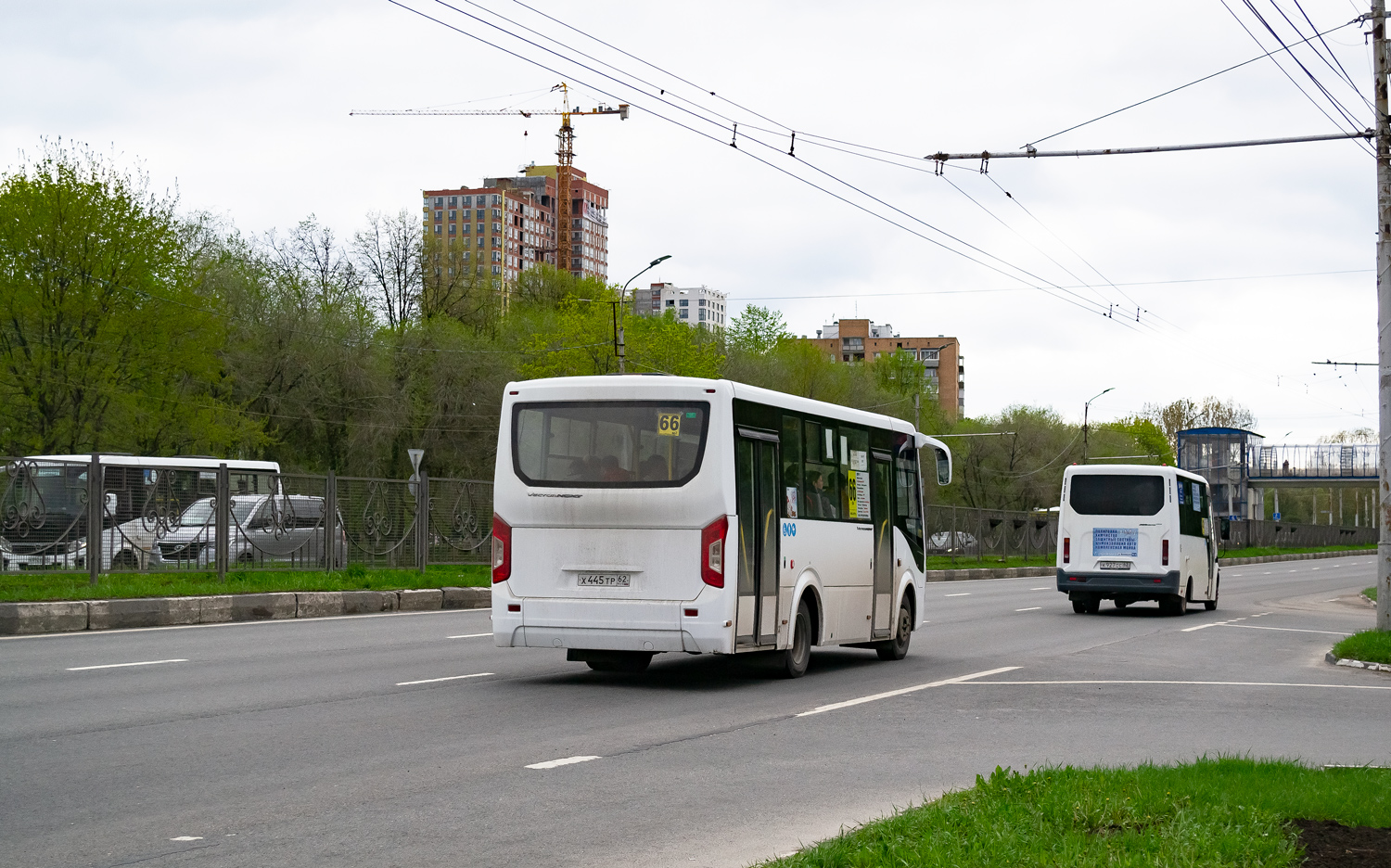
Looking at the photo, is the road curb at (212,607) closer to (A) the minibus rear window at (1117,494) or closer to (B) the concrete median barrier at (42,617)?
(B) the concrete median barrier at (42,617)

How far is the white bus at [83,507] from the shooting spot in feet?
65.0

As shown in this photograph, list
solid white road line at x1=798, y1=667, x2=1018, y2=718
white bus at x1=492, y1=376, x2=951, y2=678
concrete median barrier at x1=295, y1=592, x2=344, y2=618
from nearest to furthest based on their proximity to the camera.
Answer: solid white road line at x1=798, y1=667, x2=1018, y2=718 < white bus at x1=492, y1=376, x2=951, y2=678 < concrete median barrier at x1=295, y1=592, x2=344, y2=618

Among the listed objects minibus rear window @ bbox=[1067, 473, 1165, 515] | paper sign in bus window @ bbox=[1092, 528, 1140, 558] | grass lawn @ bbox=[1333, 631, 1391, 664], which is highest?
minibus rear window @ bbox=[1067, 473, 1165, 515]

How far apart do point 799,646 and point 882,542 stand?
2.32 m

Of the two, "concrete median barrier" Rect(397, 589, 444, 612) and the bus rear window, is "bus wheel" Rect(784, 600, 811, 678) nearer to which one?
the bus rear window

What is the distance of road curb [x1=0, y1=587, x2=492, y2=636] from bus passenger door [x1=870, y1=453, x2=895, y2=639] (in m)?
9.33

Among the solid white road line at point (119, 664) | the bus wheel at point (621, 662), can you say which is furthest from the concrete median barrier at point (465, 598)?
the bus wheel at point (621, 662)

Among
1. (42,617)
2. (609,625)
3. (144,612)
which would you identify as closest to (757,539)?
(609,625)

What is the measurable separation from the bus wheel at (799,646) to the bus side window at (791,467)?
0.95 m

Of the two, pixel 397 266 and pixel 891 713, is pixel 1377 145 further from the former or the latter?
pixel 397 266

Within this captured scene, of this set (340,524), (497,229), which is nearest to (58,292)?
(340,524)

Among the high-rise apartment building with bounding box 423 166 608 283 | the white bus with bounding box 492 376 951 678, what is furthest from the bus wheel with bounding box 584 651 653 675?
the high-rise apartment building with bounding box 423 166 608 283

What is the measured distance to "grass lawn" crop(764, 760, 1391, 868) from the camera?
5.60m

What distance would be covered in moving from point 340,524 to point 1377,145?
17.8m
